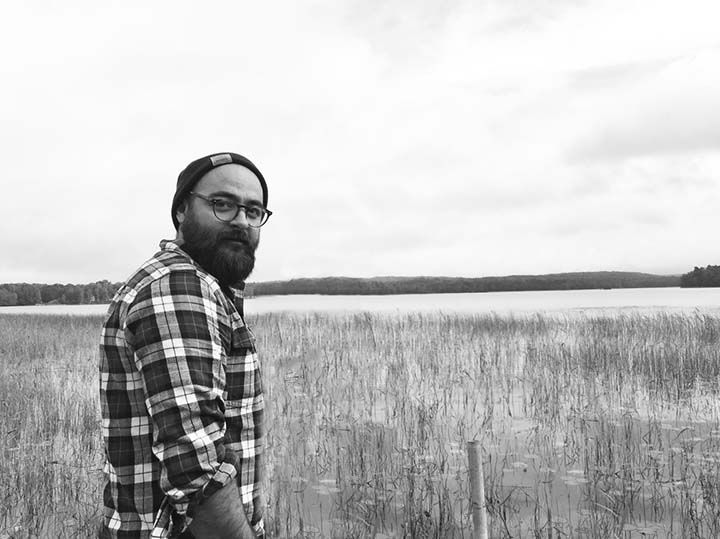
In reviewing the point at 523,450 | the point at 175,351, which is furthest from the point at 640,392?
the point at 175,351

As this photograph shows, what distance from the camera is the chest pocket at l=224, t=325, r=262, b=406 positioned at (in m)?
1.52

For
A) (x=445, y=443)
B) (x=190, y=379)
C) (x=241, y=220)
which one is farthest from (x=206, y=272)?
(x=445, y=443)

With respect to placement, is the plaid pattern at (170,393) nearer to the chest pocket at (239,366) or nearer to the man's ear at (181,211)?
the chest pocket at (239,366)

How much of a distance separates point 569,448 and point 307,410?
3.35 meters

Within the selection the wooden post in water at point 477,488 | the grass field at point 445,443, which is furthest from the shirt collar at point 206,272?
the grass field at point 445,443

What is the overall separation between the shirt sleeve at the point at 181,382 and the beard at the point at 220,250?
0.25 m

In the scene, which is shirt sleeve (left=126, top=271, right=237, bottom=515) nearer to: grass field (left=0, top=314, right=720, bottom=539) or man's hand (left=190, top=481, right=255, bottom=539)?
man's hand (left=190, top=481, right=255, bottom=539)

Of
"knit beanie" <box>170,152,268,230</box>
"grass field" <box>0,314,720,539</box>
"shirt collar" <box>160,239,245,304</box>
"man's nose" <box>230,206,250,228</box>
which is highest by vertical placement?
"knit beanie" <box>170,152,268,230</box>

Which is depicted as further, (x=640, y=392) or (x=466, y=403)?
(x=640, y=392)

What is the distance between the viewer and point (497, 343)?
42.1ft

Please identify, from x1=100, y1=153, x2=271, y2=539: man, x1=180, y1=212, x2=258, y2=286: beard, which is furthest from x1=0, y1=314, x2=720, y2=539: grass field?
x1=180, y1=212, x2=258, y2=286: beard

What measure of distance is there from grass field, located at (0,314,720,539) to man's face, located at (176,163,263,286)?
9.40ft

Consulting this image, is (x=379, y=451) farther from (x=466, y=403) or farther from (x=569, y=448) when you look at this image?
(x=466, y=403)

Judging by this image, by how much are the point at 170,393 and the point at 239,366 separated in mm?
306
